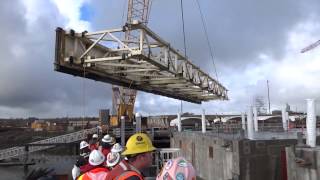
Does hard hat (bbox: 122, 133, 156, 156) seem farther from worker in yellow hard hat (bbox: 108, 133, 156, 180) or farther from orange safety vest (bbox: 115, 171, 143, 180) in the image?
orange safety vest (bbox: 115, 171, 143, 180)

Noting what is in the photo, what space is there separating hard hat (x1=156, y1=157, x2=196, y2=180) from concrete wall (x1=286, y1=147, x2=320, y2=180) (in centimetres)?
702

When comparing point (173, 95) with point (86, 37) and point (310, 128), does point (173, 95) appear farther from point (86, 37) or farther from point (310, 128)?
point (310, 128)

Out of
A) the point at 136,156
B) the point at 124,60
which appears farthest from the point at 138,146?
the point at 124,60

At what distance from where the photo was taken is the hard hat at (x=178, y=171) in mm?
3238

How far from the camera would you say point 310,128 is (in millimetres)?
10664

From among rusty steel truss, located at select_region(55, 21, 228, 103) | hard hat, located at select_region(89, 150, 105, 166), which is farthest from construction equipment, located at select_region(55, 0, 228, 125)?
hard hat, located at select_region(89, 150, 105, 166)

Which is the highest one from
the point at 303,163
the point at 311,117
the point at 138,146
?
the point at 311,117

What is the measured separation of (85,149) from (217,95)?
58.0ft

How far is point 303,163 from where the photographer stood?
1009 centimetres

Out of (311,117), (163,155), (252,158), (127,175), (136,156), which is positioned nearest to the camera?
Result: (127,175)

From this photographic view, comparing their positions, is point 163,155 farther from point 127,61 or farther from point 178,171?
point 178,171

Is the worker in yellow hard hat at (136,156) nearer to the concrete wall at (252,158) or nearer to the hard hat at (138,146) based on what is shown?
the hard hat at (138,146)

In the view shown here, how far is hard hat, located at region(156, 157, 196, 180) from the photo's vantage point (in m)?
3.24

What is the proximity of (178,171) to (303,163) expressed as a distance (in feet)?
24.7
